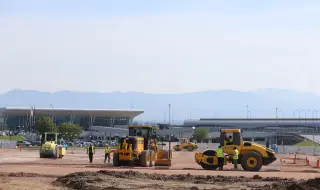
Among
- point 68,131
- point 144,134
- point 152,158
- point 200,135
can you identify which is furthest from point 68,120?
point 152,158

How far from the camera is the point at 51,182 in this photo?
28062 millimetres

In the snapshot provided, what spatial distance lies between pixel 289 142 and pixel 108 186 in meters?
131

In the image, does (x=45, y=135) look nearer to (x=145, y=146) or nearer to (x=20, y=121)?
(x=145, y=146)

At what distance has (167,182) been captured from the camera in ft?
91.8

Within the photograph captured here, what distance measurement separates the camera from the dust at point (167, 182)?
25.5 m

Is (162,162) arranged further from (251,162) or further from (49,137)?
(49,137)

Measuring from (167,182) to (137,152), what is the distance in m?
13.1

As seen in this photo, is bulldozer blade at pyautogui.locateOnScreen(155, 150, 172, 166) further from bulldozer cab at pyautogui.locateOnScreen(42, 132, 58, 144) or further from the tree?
the tree

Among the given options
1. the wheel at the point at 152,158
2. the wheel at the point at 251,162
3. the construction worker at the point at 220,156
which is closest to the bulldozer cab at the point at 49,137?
the wheel at the point at 152,158

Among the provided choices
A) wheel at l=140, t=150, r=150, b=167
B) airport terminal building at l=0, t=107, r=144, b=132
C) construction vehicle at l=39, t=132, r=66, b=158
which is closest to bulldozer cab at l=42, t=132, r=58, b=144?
construction vehicle at l=39, t=132, r=66, b=158

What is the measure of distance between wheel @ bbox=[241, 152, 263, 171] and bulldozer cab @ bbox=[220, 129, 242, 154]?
0.92 m

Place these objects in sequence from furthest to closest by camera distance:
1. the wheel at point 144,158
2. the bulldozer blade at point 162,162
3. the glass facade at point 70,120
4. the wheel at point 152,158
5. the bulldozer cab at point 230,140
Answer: the glass facade at point 70,120 → the bulldozer blade at point 162,162 → the wheel at point 152,158 → the wheel at point 144,158 → the bulldozer cab at point 230,140

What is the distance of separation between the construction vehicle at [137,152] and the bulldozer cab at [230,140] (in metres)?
4.86

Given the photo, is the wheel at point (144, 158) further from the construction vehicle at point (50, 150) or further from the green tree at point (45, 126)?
the green tree at point (45, 126)
